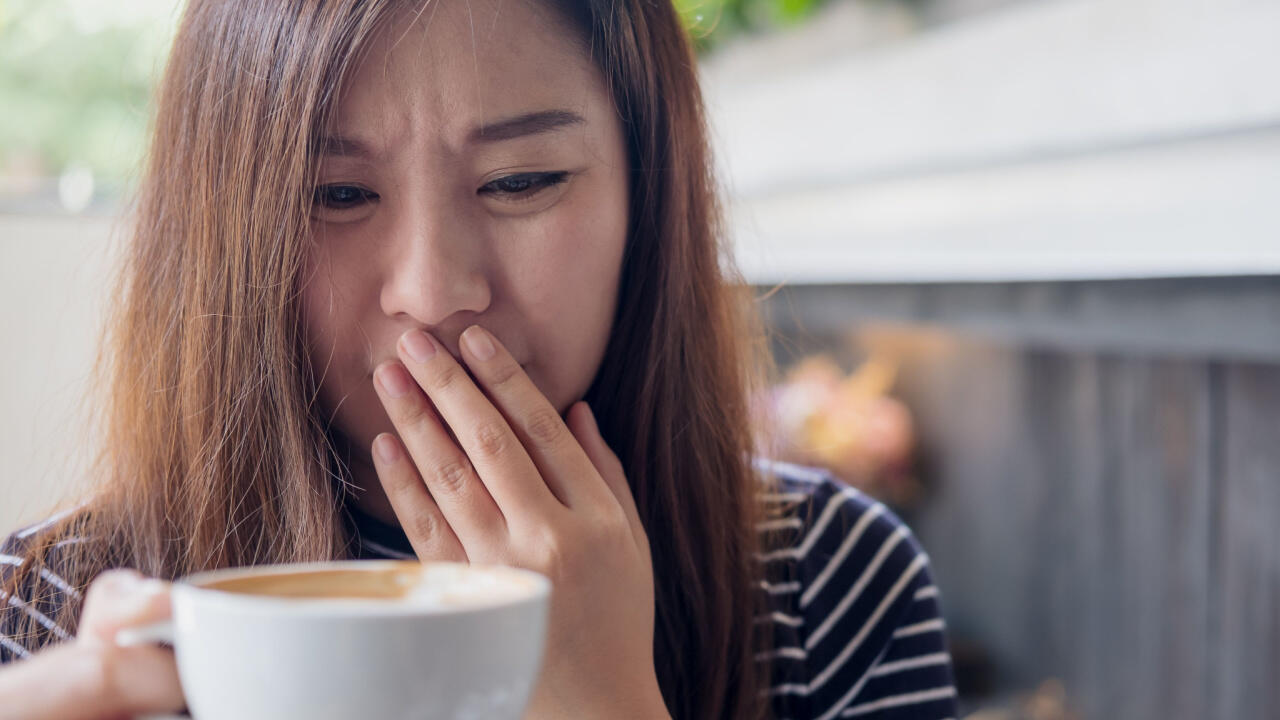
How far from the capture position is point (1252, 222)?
104 cm

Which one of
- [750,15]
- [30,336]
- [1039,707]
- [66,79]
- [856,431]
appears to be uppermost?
[750,15]

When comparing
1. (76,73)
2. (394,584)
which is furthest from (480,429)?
(76,73)

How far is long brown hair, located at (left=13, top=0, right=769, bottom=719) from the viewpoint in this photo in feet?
2.22

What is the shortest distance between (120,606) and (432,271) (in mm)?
315

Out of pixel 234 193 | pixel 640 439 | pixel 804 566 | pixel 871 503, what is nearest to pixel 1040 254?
pixel 871 503

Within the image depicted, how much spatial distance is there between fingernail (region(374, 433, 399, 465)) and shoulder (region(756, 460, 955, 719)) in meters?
0.41

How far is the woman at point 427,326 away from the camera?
2.14 ft

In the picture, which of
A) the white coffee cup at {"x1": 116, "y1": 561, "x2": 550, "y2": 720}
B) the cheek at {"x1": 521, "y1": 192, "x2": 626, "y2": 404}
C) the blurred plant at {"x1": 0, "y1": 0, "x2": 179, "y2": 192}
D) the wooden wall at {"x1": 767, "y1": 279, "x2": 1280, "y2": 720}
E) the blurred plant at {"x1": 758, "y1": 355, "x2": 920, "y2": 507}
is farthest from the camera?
the blurred plant at {"x1": 758, "y1": 355, "x2": 920, "y2": 507}

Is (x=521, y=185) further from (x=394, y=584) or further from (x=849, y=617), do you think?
(x=849, y=617)

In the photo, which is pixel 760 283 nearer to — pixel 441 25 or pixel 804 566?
pixel 804 566

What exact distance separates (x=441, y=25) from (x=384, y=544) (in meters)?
0.40

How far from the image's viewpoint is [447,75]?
26.3 inches

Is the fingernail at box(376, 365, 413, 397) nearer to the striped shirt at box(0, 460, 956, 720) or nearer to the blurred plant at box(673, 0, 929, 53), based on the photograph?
the striped shirt at box(0, 460, 956, 720)

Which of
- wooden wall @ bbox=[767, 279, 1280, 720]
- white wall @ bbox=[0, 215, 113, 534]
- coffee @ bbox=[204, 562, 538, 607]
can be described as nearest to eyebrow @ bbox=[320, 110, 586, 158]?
coffee @ bbox=[204, 562, 538, 607]
